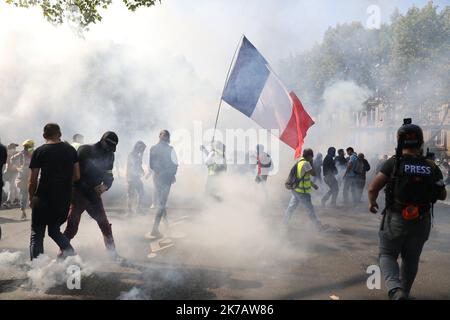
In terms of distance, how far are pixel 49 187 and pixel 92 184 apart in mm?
571

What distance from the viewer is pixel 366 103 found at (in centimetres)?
2742

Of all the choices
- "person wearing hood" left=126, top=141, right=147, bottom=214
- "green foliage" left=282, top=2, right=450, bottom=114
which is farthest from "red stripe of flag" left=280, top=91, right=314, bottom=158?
"green foliage" left=282, top=2, right=450, bottom=114

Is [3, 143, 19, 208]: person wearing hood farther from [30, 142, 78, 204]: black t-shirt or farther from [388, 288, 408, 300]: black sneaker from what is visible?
[388, 288, 408, 300]: black sneaker

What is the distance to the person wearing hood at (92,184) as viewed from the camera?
13.4 feet

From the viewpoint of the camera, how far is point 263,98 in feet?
20.0

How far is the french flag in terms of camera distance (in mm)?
5934

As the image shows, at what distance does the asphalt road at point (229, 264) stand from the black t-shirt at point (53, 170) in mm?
722

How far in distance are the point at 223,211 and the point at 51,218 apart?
3866mm

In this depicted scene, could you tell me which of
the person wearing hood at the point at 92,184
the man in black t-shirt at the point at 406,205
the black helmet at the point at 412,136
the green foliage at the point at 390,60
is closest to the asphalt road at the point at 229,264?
the person wearing hood at the point at 92,184

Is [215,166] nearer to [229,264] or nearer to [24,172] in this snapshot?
[229,264]

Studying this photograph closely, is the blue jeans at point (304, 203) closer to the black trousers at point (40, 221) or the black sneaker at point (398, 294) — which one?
the black sneaker at point (398, 294)

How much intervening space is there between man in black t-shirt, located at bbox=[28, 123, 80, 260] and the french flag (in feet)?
9.54

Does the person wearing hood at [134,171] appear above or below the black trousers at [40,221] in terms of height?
above

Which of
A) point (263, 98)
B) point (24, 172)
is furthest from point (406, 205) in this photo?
point (24, 172)
